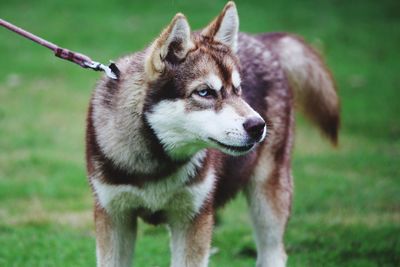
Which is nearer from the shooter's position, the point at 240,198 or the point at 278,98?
the point at 278,98

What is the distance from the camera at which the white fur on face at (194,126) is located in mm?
4688

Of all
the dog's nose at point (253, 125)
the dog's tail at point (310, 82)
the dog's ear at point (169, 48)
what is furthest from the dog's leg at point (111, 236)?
the dog's tail at point (310, 82)

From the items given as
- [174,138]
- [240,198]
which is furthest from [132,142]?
[240,198]

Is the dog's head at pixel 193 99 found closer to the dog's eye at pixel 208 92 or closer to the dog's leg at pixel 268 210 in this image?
the dog's eye at pixel 208 92

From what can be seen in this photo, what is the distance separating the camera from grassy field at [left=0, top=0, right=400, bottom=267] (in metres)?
7.50

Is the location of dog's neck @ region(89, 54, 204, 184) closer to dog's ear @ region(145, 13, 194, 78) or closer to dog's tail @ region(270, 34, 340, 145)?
dog's ear @ region(145, 13, 194, 78)

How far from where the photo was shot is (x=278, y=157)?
21.5 feet

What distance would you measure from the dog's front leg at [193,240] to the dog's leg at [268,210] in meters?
1.13

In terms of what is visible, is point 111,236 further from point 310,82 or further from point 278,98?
point 310,82

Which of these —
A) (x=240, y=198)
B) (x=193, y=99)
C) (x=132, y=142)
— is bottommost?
(x=240, y=198)

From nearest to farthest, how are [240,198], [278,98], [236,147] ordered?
[236,147] → [278,98] → [240,198]

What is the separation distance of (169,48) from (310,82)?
2.70 meters

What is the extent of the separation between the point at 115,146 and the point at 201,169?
65 centimetres

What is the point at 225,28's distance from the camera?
532cm
